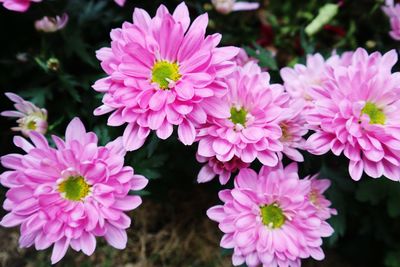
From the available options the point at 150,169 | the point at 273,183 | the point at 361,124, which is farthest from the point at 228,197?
the point at 361,124

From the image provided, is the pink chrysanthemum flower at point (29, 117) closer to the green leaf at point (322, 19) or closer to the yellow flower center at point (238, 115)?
the yellow flower center at point (238, 115)

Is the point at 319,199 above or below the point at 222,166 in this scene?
below

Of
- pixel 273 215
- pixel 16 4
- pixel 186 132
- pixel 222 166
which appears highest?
pixel 16 4

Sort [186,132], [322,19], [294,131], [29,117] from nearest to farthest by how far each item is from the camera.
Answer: [186,132]
[294,131]
[29,117]
[322,19]

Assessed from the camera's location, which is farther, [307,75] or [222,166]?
[307,75]

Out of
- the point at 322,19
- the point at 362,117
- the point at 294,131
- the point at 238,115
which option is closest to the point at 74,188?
the point at 238,115

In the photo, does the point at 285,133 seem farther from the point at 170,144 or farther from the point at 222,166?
the point at 170,144

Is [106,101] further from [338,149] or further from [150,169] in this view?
[338,149]
